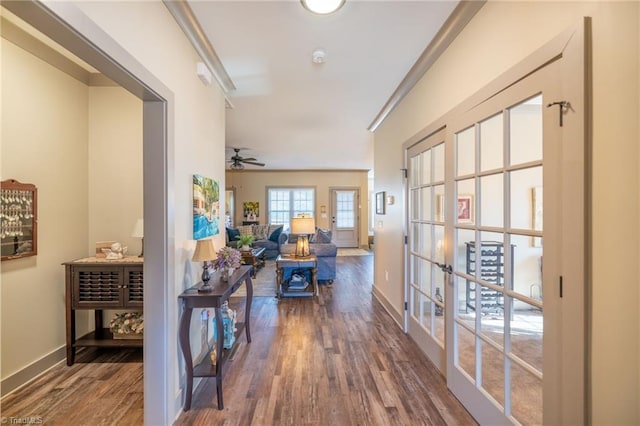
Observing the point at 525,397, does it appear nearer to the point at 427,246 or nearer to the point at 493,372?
the point at 493,372

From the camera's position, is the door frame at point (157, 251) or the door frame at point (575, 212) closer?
the door frame at point (575, 212)

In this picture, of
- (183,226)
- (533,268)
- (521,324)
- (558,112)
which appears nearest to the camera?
(558,112)

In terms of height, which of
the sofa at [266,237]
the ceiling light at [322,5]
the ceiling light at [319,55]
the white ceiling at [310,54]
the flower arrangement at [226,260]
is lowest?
the sofa at [266,237]

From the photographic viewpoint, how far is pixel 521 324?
1.52 m

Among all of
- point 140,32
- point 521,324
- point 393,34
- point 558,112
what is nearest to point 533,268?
point 521,324

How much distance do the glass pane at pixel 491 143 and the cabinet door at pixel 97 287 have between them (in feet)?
10.0

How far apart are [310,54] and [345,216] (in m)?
7.77

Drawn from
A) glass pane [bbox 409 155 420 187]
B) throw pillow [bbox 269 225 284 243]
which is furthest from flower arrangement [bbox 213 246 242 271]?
throw pillow [bbox 269 225 284 243]

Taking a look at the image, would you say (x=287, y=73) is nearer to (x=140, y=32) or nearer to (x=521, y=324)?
(x=140, y=32)

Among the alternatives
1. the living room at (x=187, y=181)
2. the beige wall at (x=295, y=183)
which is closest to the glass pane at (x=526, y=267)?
the living room at (x=187, y=181)

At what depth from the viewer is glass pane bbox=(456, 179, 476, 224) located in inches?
73.5

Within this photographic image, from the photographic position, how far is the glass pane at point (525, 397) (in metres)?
1.52

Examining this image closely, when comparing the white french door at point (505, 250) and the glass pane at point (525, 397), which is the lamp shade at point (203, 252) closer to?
the white french door at point (505, 250)

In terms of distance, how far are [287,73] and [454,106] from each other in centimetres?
161
